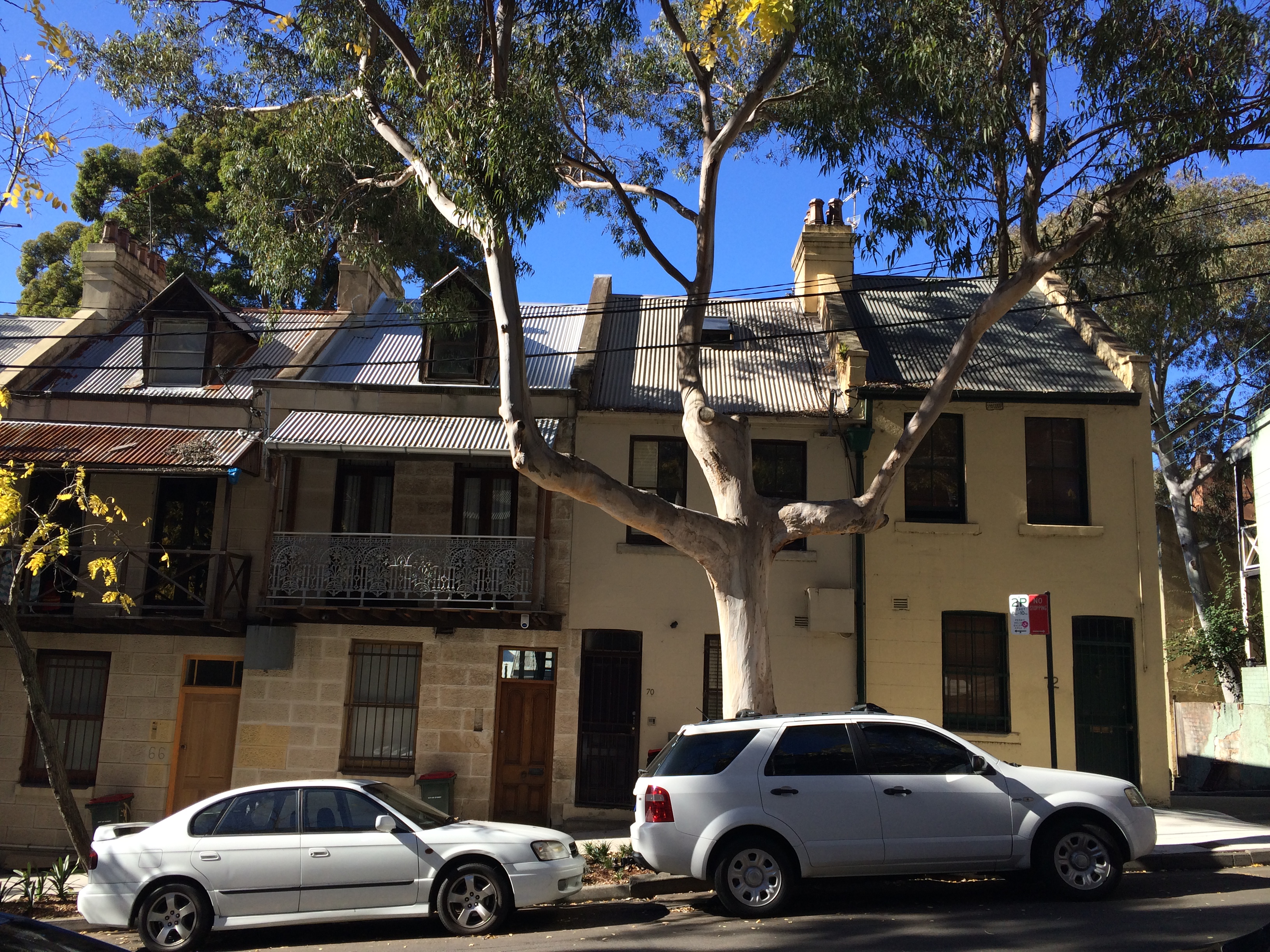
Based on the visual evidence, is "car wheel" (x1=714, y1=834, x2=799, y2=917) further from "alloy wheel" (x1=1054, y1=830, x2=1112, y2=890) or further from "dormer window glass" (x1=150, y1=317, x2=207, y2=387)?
"dormer window glass" (x1=150, y1=317, x2=207, y2=387)

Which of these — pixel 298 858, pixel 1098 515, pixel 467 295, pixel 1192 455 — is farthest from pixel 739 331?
pixel 1192 455

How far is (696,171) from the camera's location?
15.1 metres

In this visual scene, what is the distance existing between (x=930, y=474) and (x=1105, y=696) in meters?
4.07

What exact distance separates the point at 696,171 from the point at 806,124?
2566 mm

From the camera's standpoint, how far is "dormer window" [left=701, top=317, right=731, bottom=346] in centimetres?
1792

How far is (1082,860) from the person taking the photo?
8531 mm

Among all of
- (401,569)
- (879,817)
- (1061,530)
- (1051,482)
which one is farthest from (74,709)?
(1051,482)

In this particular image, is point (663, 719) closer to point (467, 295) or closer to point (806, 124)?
point (467, 295)

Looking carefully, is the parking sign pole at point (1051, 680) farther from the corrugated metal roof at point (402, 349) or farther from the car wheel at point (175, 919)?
the car wheel at point (175, 919)

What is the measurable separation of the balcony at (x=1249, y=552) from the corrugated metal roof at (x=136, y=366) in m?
19.4

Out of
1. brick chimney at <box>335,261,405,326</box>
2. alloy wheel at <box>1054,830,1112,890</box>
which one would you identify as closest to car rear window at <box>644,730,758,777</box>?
alloy wheel at <box>1054,830,1112,890</box>

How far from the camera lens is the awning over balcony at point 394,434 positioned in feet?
47.0

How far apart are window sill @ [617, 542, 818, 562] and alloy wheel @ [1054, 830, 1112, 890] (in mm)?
6957

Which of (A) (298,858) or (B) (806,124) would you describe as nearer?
(A) (298,858)
